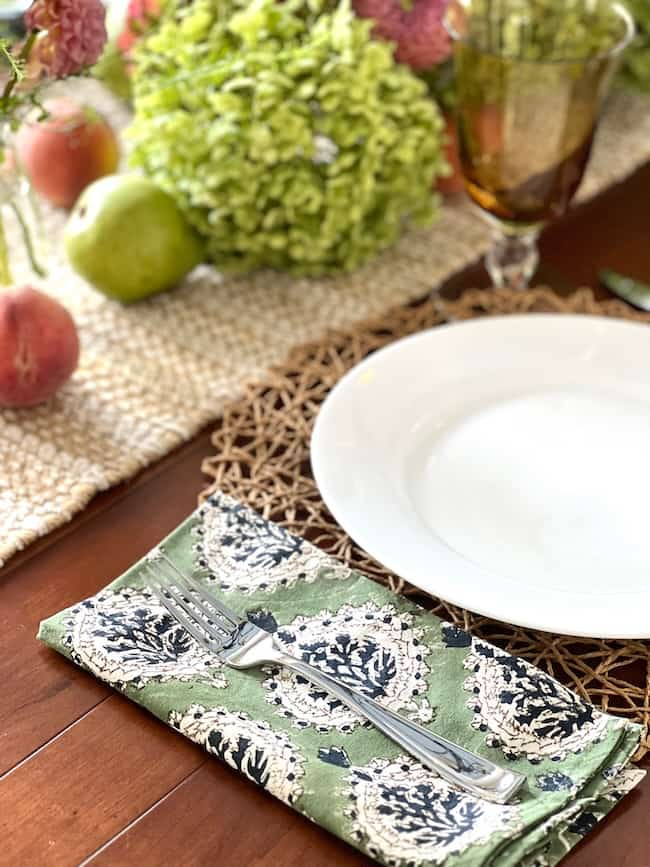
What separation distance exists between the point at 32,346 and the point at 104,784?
0.37m

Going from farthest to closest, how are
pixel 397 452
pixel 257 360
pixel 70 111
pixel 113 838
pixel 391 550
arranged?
1. pixel 70 111
2. pixel 257 360
3. pixel 397 452
4. pixel 391 550
5. pixel 113 838

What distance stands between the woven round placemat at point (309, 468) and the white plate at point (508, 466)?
0.03m

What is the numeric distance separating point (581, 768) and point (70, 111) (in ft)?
2.56

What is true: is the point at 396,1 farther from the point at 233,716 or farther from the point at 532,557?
the point at 233,716

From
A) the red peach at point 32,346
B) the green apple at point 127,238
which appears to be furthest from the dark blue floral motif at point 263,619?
the green apple at point 127,238

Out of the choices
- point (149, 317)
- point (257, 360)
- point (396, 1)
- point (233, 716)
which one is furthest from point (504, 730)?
point (396, 1)

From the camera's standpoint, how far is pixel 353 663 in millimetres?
657

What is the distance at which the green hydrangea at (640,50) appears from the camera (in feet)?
4.00

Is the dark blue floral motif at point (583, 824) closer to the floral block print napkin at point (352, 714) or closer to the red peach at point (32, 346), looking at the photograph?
the floral block print napkin at point (352, 714)

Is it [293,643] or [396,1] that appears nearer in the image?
[293,643]

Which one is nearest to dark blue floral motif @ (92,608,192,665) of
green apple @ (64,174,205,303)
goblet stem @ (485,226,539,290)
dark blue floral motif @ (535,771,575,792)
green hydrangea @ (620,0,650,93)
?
dark blue floral motif @ (535,771,575,792)

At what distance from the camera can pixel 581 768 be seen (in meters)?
0.59

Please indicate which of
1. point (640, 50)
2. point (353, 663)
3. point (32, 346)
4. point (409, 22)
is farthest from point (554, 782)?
point (640, 50)

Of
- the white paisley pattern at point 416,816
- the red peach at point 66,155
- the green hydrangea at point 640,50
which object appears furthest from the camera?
the green hydrangea at point 640,50
